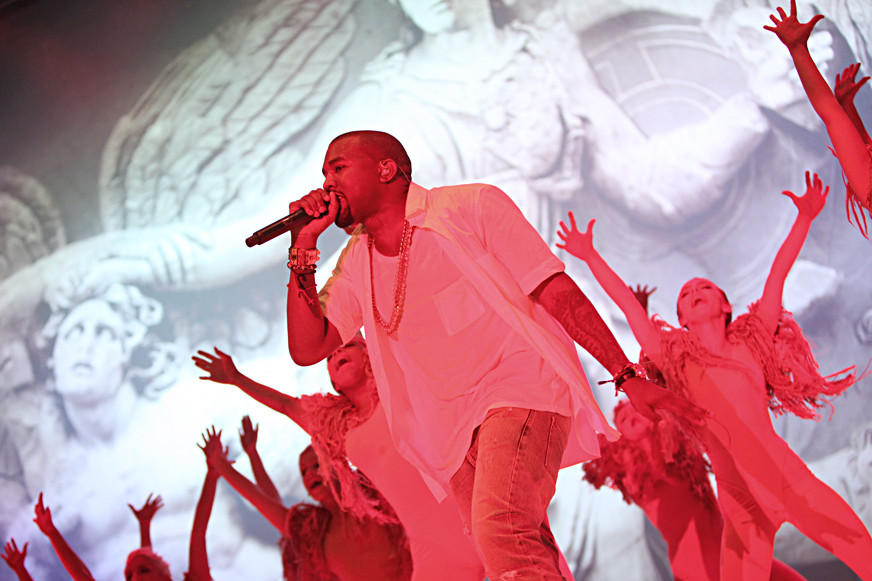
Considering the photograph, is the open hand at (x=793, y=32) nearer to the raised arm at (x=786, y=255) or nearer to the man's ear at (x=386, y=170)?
the raised arm at (x=786, y=255)

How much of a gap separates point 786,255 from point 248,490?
2.60m

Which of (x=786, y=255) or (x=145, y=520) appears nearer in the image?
(x=786, y=255)

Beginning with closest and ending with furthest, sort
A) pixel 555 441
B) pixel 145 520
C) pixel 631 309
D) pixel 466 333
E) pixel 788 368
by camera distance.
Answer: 1. pixel 555 441
2. pixel 466 333
3. pixel 788 368
4. pixel 631 309
5. pixel 145 520

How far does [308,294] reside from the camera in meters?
1.91

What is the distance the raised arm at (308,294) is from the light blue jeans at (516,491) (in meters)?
0.54

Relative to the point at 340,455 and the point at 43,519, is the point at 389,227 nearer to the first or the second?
the point at 340,455

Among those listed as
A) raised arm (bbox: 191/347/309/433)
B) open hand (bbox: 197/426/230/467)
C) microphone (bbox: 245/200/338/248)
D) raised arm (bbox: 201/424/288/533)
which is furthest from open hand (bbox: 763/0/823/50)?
open hand (bbox: 197/426/230/467)

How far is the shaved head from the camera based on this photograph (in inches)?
77.1

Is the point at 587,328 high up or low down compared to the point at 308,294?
down

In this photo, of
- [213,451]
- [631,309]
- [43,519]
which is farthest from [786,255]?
[43,519]

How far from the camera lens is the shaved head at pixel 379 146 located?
77.1 inches

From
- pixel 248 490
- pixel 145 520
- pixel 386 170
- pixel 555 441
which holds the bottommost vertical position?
pixel 555 441

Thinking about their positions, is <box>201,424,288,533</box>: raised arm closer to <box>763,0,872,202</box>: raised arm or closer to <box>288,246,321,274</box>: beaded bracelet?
<box>288,246,321,274</box>: beaded bracelet

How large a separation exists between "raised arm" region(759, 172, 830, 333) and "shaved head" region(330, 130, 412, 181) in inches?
66.2
